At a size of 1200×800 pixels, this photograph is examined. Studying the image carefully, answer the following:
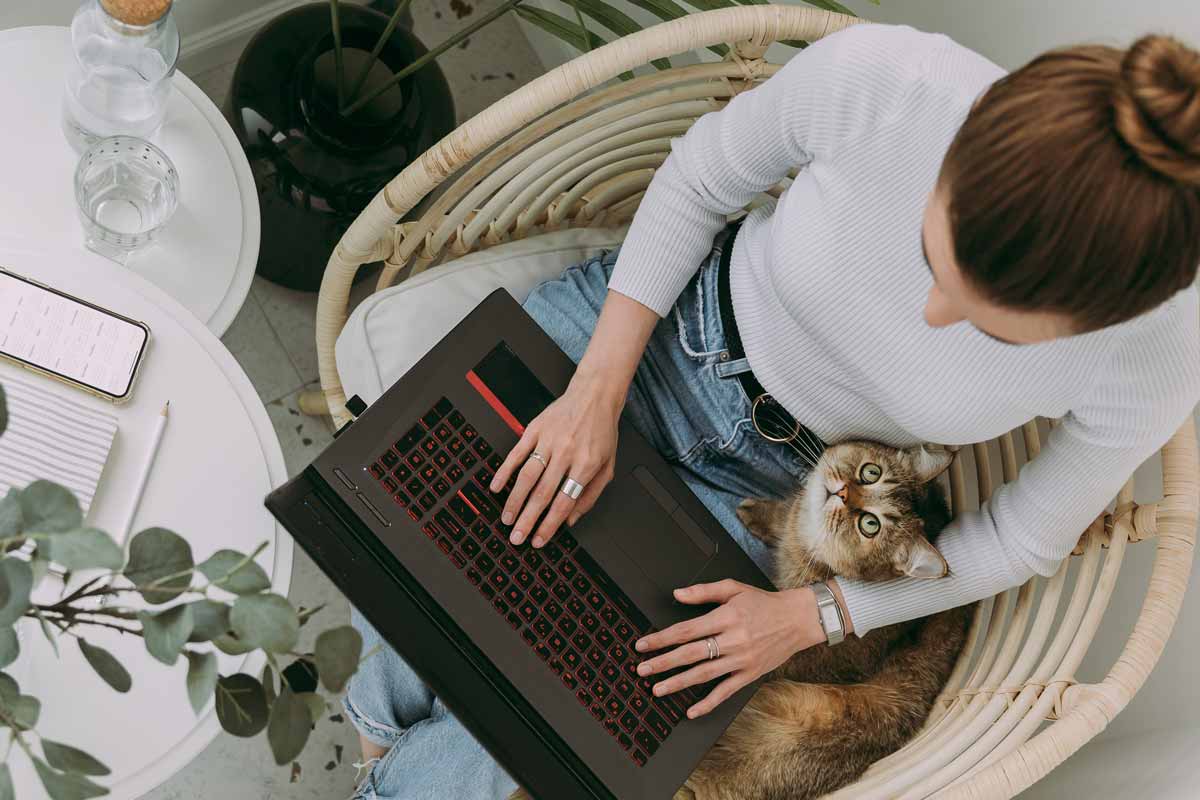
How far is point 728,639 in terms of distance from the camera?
1094 mm

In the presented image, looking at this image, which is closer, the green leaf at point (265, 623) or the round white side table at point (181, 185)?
the green leaf at point (265, 623)

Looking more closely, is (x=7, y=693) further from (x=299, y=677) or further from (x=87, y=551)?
(x=299, y=677)

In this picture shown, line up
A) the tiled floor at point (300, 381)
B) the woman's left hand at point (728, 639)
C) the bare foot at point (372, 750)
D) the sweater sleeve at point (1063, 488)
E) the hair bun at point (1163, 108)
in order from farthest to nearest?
1. the tiled floor at point (300, 381)
2. the bare foot at point (372, 750)
3. the woman's left hand at point (728, 639)
4. the sweater sleeve at point (1063, 488)
5. the hair bun at point (1163, 108)

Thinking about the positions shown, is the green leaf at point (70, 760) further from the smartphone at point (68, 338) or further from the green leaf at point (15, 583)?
the smartphone at point (68, 338)

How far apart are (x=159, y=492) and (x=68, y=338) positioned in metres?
0.18

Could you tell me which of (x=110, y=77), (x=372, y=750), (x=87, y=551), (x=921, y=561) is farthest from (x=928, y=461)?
(x=110, y=77)

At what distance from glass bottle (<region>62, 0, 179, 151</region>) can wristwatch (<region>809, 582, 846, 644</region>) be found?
3.15 feet

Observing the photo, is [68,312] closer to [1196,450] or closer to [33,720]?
[33,720]

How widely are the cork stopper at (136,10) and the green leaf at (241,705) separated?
0.74m

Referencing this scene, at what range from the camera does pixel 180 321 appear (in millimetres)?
1101

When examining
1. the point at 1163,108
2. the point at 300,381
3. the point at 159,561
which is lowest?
the point at 300,381

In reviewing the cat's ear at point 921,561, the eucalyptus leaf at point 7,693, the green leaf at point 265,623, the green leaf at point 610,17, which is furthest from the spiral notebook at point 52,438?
the cat's ear at point 921,561

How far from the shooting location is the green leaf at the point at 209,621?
2.05ft

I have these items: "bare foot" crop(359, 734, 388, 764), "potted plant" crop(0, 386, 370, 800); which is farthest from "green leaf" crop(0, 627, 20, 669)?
"bare foot" crop(359, 734, 388, 764)
